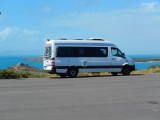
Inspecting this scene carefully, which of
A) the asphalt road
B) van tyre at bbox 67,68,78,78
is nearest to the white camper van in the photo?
van tyre at bbox 67,68,78,78

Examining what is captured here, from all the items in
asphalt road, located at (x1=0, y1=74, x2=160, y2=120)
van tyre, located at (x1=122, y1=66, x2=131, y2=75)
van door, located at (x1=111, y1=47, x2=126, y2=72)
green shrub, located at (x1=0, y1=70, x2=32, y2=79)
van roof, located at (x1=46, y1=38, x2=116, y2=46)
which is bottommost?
asphalt road, located at (x1=0, y1=74, x2=160, y2=120)

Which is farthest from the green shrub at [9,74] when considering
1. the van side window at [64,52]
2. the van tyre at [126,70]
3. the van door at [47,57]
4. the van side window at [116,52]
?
the van tyre at [126,70]

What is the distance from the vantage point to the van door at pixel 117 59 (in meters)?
30.5

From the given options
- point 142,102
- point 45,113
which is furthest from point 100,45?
point 45,113

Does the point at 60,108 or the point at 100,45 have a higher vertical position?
the point at 100,45

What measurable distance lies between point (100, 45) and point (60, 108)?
56.3 ft

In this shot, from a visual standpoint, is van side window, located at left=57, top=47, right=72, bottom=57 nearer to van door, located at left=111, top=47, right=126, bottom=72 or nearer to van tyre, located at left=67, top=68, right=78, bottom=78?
van tyre, located at left=67, top=68, right=78, bottom=78

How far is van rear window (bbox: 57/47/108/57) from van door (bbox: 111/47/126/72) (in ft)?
1.97

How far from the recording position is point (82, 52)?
2959 cm

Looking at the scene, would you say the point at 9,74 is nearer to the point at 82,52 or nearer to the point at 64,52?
the point at 64,52

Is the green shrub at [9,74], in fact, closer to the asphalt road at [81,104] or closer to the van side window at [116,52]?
the van side window at [116,52]

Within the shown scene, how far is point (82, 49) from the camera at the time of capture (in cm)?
2956

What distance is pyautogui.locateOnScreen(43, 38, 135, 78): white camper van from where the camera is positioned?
94.2 ft

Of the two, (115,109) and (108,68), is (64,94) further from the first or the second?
(108,68)
